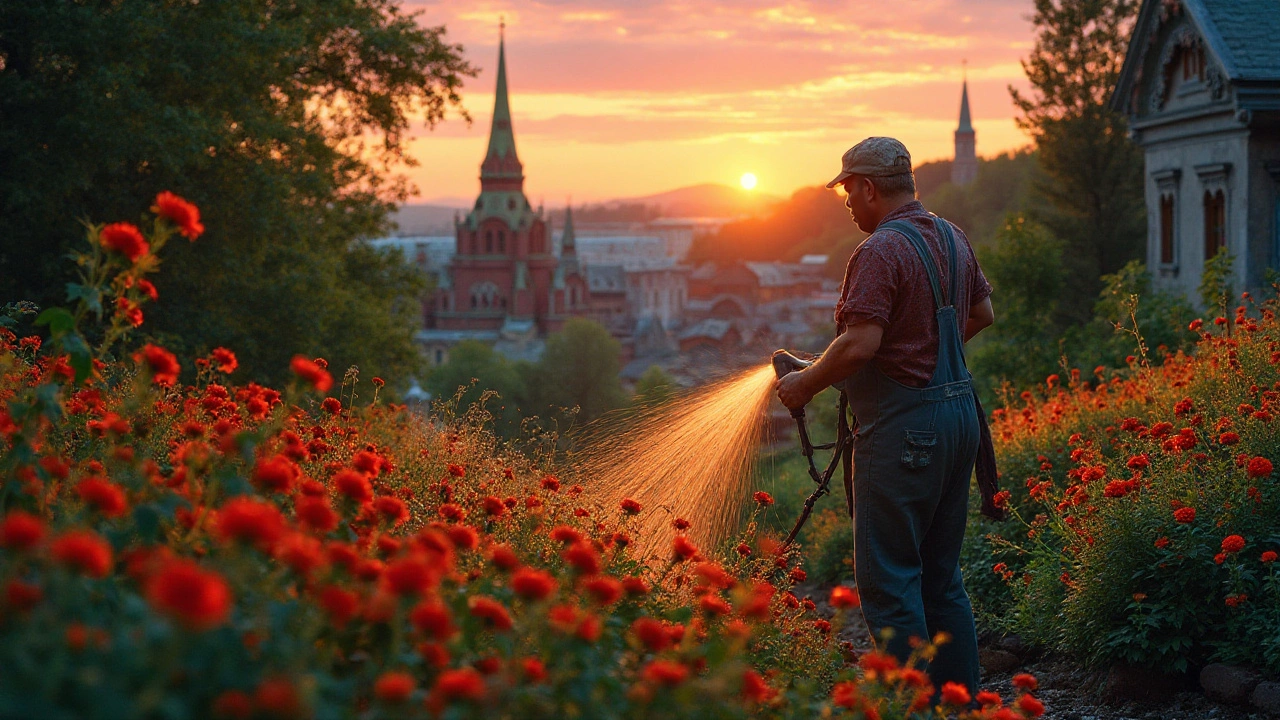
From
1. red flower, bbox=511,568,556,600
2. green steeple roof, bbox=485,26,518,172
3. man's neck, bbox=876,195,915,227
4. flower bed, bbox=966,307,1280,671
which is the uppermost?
green steeple roof, bbox=485,26,518,172

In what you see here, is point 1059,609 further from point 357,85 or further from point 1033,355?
point 357,85

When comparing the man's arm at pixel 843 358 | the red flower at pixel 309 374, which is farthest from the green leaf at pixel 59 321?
the man's arm at pixel 843 358

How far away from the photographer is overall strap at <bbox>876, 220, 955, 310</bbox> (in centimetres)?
438

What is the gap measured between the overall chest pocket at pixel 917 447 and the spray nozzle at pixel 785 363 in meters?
0.57

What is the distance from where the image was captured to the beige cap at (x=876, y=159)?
14.6ft

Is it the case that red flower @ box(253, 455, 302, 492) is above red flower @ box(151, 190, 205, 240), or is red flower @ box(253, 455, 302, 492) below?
below

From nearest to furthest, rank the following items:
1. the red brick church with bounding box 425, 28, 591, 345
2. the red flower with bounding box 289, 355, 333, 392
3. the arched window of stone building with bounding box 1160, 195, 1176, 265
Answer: the red flower with bounding box 289, 355, 333, 392
the arched window of stone building with bounding box 1160, 195, 1176, 265
the red brick church with bounding box 425, 28, 591, 345

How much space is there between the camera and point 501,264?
343 ft

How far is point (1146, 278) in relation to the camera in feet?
49.0

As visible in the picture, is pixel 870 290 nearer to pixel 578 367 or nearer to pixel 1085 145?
pixel 1085 145

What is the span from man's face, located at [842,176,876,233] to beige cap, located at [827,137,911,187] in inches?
Result: 1.8

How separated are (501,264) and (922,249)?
3994 inches

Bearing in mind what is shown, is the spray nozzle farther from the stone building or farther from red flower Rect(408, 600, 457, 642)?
the stone building

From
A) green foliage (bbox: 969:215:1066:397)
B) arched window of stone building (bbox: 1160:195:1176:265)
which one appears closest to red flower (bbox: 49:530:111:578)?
green foliage (bbox: 969:215:1066:397)
